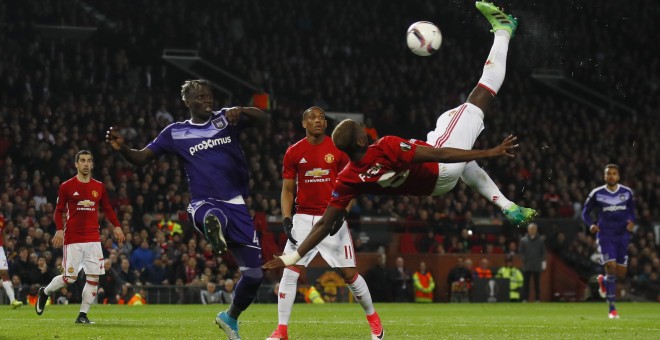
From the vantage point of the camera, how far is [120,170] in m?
28.0

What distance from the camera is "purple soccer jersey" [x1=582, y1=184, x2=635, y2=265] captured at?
770 inches

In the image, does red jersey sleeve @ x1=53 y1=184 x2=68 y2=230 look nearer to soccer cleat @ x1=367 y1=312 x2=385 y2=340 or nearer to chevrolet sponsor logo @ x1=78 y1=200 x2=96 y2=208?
chevrolet sponsor logo @ x1=78 y1=200 x2=96 y2=208

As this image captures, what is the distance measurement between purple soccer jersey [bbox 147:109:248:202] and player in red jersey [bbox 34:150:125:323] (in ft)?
18.7

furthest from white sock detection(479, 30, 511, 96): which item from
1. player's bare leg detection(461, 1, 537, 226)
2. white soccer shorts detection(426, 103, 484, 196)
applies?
white soccer shorts detection(426, 103, 484, 196)

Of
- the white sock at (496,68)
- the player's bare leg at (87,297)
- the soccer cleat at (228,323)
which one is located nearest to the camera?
the soccer cleat at (228,323)

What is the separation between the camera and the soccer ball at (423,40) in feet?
41.5

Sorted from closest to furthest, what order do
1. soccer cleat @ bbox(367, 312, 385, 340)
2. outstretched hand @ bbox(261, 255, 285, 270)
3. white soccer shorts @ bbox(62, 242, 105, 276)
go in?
outstretched hand @ bbox(261, 255, 285, 270) → soccer cleat @ bbox(367, 312, 385, 340) → white soccer shorts @ bbox(62, 242, 105, 276)

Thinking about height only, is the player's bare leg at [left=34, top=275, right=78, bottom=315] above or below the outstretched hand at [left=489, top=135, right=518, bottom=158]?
below

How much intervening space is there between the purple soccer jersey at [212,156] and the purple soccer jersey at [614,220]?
10.6 meters

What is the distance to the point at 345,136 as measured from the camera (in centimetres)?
1010

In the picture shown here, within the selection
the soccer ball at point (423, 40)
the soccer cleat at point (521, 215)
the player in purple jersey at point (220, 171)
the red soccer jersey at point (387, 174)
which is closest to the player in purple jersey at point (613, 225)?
the soccer ball at point (423, 40)

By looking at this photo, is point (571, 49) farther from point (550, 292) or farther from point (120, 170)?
point (120, 170)

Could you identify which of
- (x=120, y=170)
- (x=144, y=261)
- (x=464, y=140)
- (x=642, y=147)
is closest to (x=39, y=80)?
(x=120, y=170)

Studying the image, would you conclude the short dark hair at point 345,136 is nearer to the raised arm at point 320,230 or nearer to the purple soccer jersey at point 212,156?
the raised arm at point 320,230
